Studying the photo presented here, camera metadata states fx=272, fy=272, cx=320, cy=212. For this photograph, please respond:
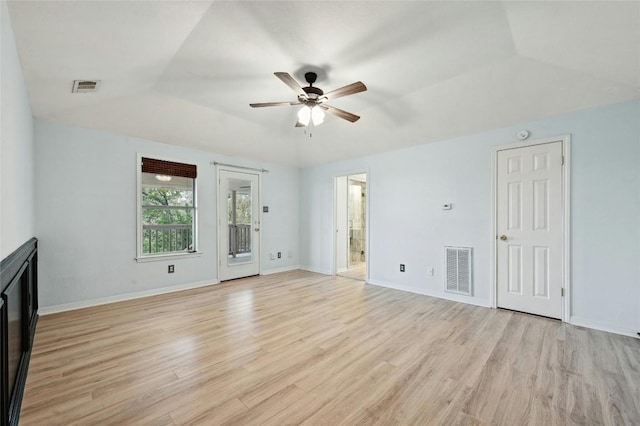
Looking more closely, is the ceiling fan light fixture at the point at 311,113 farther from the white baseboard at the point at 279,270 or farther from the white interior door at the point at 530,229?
the white baseboard at the point at 279,270

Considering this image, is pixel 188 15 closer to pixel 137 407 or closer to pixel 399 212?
pixel 137 407

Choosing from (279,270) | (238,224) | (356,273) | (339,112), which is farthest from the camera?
(279,270)

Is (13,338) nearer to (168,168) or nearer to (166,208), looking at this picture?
(166,208)

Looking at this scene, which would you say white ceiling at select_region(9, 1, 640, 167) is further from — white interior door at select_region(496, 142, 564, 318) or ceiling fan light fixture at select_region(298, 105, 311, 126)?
white interior door at select_region(496, 142, 564, 318)

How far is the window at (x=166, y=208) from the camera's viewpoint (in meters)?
4.28

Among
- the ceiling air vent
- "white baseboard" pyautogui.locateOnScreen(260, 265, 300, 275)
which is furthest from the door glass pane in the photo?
the ceiling air vent

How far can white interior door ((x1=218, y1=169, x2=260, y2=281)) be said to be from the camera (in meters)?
5.13

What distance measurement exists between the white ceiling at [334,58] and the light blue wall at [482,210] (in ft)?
0.94

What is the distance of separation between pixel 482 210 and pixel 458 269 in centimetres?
92

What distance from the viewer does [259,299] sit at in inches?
160

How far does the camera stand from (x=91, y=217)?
3.77 m

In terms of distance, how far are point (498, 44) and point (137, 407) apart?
402cm

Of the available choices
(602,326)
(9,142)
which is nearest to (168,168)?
(9,142)

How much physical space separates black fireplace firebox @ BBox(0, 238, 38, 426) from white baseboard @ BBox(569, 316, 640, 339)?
191 inches
